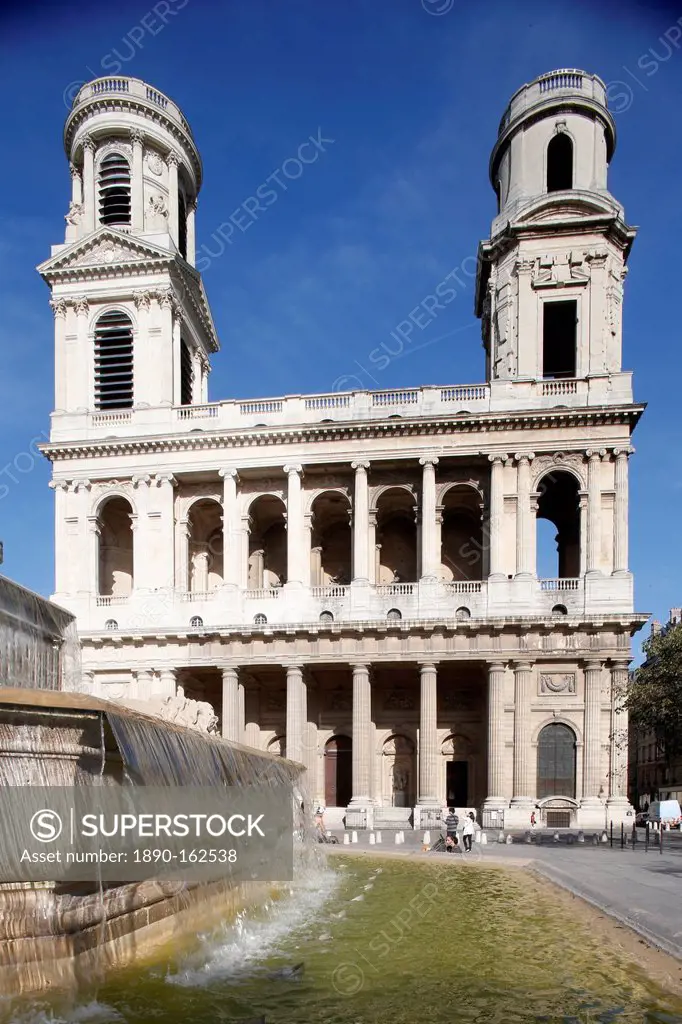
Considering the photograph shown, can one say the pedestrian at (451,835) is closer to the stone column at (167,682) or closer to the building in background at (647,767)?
the stone column at (167,682)

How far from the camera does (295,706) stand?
123 ft

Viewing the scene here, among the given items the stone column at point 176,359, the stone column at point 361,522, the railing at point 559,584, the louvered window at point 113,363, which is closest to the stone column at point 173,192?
the stone column at point 176,359

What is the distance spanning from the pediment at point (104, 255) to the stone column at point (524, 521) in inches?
808

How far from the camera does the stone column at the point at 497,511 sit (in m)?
37.3

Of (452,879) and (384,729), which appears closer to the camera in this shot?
(452,879)

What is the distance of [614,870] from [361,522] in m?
22.4

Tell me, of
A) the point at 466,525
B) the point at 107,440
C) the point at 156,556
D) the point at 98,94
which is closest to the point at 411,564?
the point at 466,525

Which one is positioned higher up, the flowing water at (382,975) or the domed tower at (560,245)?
the domed tower at (560,245)

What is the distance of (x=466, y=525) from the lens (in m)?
42.5

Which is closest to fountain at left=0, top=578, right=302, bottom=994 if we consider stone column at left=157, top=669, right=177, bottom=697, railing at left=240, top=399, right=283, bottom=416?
stone column at left=157, top=669, right=177, bottom=697

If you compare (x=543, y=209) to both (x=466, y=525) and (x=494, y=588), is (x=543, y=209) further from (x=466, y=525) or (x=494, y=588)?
(x=494, y=588)

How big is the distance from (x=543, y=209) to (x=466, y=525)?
1604cm

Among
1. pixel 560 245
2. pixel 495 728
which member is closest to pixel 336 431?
pixel 560 245

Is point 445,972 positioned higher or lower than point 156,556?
lower
